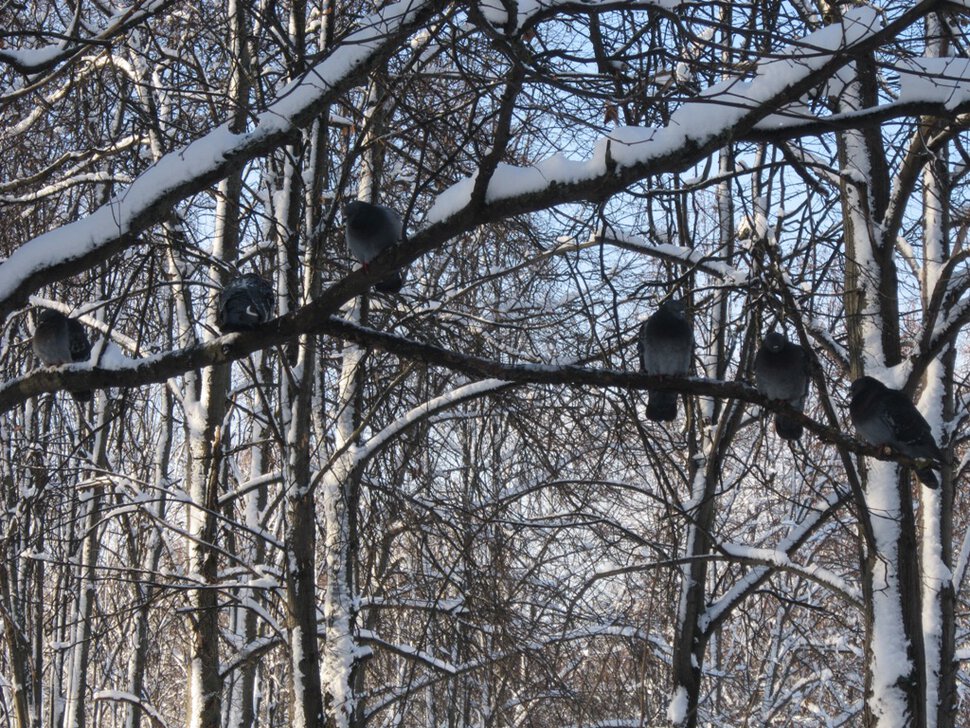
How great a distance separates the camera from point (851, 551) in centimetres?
1229

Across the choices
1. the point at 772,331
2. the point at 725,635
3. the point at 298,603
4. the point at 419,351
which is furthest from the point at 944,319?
the point at 725,635

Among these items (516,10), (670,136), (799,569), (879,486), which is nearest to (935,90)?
(670,136)

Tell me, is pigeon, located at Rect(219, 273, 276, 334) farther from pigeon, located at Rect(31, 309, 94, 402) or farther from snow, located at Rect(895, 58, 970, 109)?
snow, located at Rect(895, 58, 970, 109)

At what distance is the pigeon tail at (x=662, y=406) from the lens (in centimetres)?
512

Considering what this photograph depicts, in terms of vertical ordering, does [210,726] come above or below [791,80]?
below

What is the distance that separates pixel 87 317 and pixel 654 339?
16.4 feet

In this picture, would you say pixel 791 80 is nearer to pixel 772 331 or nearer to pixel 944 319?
pixel 772 331

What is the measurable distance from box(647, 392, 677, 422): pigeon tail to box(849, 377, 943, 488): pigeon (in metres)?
0.99

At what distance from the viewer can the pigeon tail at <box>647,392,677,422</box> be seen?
202 inches

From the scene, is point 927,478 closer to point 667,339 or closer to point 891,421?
point 891,421

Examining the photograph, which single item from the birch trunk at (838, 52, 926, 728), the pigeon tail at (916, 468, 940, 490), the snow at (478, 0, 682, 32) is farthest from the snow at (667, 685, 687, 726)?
the snow at (478, 0, 682, 32)

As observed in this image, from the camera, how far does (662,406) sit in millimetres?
5148

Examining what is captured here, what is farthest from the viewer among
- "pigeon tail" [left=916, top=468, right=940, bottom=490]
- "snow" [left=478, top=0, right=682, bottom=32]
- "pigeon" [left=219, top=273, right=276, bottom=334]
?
"pigeon tail" [left=916, top=468, right=940, bottom=490]

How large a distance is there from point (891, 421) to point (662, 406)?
118 cm
